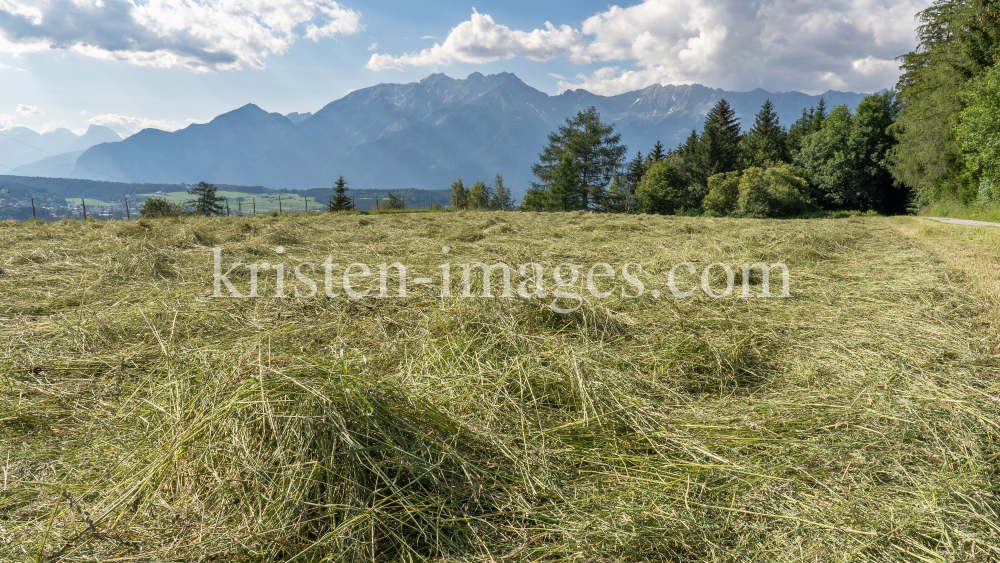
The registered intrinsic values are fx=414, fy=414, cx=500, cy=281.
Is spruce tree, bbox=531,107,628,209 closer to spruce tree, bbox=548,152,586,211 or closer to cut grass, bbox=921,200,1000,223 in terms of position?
spruce tree, bbox=548,152,586,211

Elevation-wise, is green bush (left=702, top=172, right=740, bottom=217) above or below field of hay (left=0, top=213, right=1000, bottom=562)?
above

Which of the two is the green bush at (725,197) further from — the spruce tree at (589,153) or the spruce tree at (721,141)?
the spruce tree at (589,153)

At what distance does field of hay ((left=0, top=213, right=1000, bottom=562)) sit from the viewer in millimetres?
1388

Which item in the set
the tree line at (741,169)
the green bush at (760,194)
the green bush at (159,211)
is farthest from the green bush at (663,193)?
the green bush at (159,211)

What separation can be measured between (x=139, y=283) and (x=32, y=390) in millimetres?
2492

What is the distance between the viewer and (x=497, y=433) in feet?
6.52

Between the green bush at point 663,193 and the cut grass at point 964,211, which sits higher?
the green bush at point 663,193

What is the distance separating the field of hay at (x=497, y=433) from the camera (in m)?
1.39

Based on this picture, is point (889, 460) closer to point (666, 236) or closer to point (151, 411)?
point (151, 411)

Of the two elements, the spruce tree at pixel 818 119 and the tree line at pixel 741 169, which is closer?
the tree line at pixel 741 169

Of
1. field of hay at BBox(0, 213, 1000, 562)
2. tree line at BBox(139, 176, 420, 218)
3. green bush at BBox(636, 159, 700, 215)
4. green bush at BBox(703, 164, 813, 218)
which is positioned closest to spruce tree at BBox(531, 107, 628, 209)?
green bush at BBox(636, 159, 700, 215)

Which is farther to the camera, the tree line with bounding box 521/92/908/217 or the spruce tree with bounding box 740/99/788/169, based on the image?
the spruce tree with bounding box 740/99/788/169

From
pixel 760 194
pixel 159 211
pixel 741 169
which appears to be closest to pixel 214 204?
pixel 159 211

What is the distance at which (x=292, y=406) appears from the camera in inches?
62.3
